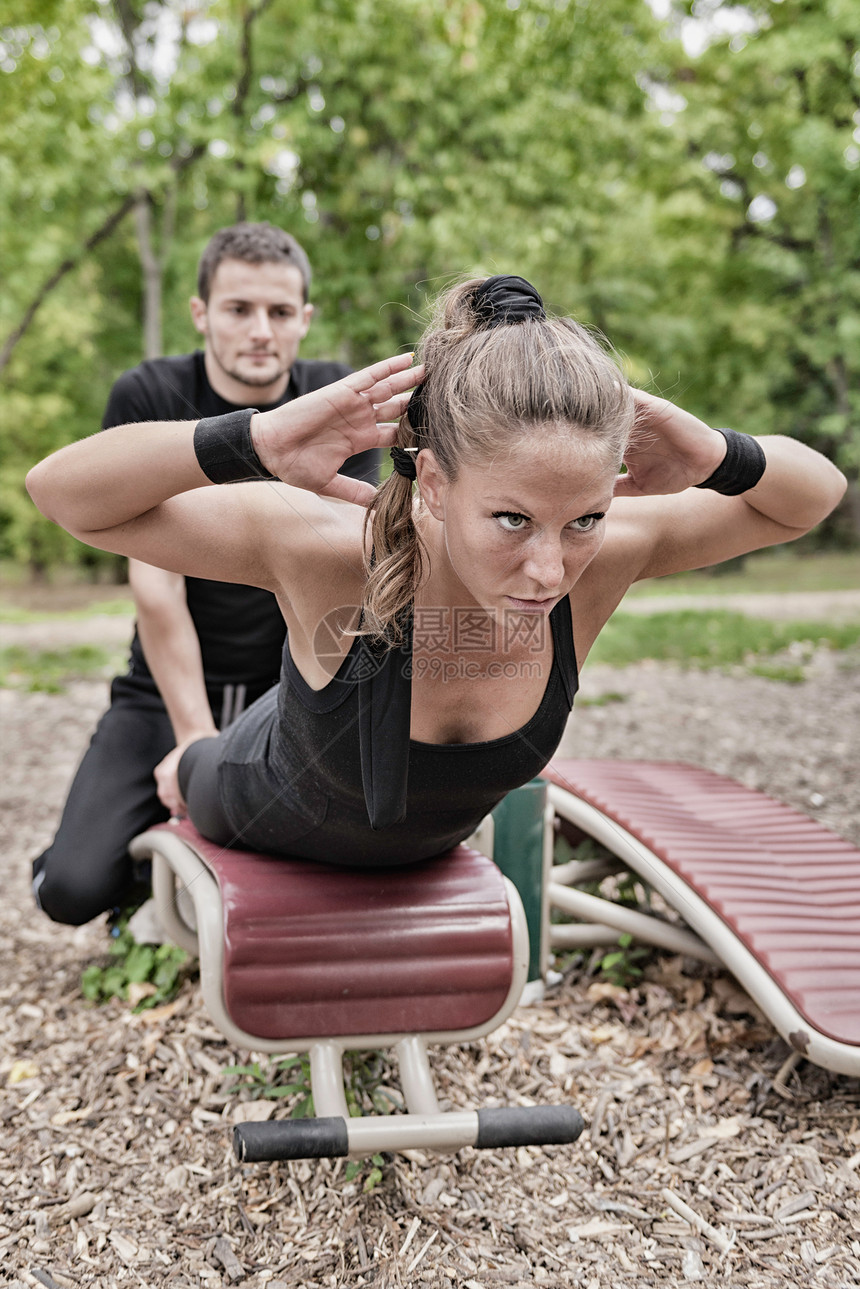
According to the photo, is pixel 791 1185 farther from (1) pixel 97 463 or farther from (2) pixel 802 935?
(1) pixel 97 463

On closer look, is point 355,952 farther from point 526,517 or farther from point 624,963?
point 624,963

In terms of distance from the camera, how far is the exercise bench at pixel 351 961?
6.31 feet

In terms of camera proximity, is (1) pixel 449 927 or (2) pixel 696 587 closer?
(1) pixel 449 927

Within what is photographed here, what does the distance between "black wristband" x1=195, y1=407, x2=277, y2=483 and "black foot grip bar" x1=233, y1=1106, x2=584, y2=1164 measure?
42.6 inches

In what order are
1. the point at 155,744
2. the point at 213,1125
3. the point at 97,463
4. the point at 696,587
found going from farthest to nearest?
the point at 696,587
the point at 155,744
the point at 213,1125
the point at 97,463

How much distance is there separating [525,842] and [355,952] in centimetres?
90

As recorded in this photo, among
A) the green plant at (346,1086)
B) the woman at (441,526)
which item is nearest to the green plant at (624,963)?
the green plant at (346,1086)

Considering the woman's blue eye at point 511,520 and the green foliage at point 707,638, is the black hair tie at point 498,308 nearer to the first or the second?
the woman's blue eye at point 511,520

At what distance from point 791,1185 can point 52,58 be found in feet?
29.5

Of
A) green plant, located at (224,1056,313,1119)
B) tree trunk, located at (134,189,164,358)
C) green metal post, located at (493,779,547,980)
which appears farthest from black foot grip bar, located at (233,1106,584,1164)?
tree trunk, located at (134,189,164,358)

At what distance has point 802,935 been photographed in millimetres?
2420

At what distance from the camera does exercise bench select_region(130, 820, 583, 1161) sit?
1922mm

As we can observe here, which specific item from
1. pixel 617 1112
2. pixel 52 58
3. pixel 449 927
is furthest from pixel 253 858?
pixel 52 58

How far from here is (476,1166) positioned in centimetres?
222
